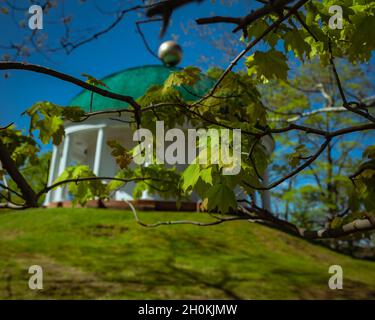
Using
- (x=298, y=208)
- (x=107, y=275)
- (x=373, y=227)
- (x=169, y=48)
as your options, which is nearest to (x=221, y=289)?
(x=107, y=275)

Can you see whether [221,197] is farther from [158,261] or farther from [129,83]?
[129,83]

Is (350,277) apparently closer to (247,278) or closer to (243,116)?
(247,278)

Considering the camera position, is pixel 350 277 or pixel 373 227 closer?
pixel 373 227

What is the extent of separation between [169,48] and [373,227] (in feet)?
74.6

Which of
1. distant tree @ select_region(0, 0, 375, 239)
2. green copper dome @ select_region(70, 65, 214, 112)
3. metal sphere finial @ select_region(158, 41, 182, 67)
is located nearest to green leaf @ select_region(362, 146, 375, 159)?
distant tree @ select_region(0, 0, 375, 239)

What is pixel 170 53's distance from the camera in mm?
Result: 23141

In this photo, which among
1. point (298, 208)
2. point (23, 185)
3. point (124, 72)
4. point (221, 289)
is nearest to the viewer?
point (23, 185)

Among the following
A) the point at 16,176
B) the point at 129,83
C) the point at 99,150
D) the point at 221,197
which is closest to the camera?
the point at 221,197

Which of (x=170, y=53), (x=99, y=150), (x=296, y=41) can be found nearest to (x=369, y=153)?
(x=296, y=41)

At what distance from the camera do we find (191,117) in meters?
3.07

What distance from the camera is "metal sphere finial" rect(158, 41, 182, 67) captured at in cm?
2301

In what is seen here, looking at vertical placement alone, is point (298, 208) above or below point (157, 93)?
above

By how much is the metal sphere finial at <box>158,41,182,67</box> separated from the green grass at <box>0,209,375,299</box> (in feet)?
41.6

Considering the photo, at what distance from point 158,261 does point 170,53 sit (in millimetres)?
17362
